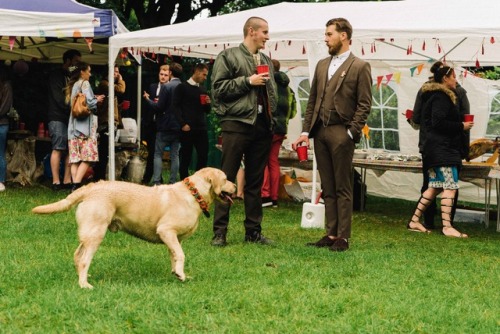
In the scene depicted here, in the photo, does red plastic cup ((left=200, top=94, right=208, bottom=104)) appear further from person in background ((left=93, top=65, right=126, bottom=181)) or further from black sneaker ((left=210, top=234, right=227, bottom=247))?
black sneaker ((left=210, top=234, right=227, bottom=247))

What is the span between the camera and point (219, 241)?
7.82m

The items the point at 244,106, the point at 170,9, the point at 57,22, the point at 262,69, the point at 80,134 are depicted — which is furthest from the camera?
the point at 170,9

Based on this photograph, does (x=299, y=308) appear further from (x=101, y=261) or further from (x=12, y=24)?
(x=12, y=24)

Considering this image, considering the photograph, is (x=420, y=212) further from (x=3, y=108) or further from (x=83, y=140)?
(x=3, y=108)

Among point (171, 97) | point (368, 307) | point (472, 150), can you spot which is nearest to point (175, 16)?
point (171, 97)

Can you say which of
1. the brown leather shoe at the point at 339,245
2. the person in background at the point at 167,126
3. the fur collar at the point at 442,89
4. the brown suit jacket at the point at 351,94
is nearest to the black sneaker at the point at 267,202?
the person in background at the point at 167,126

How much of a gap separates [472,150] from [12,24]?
6.02 m

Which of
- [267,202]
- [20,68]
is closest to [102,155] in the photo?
[267,202]

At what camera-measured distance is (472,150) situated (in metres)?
10.6

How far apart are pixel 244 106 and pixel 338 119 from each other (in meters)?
0.85

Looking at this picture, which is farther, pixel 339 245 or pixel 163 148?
pixel 163 148

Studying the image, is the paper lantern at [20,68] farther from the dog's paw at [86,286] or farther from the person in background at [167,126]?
the dog's paw at [86,286]

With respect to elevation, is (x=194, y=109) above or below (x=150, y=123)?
above

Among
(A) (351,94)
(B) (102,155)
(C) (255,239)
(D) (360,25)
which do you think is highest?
(D) (360,25)
